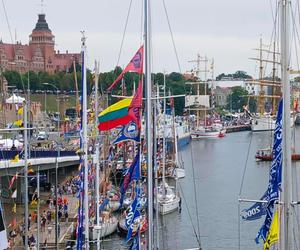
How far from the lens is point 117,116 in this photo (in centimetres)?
1570

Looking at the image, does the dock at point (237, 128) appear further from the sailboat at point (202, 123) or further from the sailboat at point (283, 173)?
the sailboat at point (283, 173)

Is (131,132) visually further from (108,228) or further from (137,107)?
(108,228)

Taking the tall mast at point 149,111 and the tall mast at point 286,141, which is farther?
the tall mast at point 149,111

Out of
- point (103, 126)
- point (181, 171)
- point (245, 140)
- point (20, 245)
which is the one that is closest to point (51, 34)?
point (245, 140)

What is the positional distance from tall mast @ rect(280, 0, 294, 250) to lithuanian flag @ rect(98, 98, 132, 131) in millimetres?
3287

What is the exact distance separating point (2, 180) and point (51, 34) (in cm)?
Answer: 14351

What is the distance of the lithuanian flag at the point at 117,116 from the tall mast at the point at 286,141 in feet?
10.8

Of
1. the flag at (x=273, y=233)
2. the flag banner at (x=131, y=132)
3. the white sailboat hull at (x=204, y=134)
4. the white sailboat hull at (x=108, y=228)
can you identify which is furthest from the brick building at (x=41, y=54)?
the flag at (x=273, y=233)

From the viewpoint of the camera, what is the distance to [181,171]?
62.0m

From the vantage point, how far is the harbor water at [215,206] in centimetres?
3434

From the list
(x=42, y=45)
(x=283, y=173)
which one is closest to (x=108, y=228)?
(x=283, y=173)

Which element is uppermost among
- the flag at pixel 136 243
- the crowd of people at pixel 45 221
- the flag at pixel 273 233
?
the flag at pixel 273 233

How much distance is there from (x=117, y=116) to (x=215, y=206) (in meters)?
31.6

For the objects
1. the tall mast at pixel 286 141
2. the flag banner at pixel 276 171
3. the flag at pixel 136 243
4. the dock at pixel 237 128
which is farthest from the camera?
the dock at pixel 237 128
